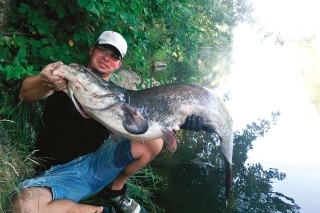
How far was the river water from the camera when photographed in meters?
4.21

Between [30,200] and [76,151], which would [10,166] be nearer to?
[30,200]

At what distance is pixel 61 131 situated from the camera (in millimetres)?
2705

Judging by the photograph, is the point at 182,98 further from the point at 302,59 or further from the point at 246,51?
the point at 246,51

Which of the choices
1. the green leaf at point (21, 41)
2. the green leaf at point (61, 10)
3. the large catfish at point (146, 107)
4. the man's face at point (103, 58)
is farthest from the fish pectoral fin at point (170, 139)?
the green leaf at point (21, 41)

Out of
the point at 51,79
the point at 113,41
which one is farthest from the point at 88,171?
the point at 113,41

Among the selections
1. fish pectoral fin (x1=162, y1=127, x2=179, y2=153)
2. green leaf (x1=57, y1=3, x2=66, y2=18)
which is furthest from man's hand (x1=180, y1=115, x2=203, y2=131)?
green leaf (x1=57, y1=3, x2=66, y2=18)

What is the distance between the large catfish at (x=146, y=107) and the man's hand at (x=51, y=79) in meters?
0.03

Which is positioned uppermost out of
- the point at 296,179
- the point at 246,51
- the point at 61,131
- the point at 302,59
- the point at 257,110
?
the point at 246,51

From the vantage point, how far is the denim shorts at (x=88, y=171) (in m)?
2.53

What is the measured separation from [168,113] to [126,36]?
4.27ft

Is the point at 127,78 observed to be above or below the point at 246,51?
below

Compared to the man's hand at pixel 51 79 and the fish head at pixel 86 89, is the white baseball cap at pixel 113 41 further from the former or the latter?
the man's hand at pixel 51 79

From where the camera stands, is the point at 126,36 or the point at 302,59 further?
the point at 302,59

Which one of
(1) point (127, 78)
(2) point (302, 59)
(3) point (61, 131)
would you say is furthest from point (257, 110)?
(2) point (302, 59)
